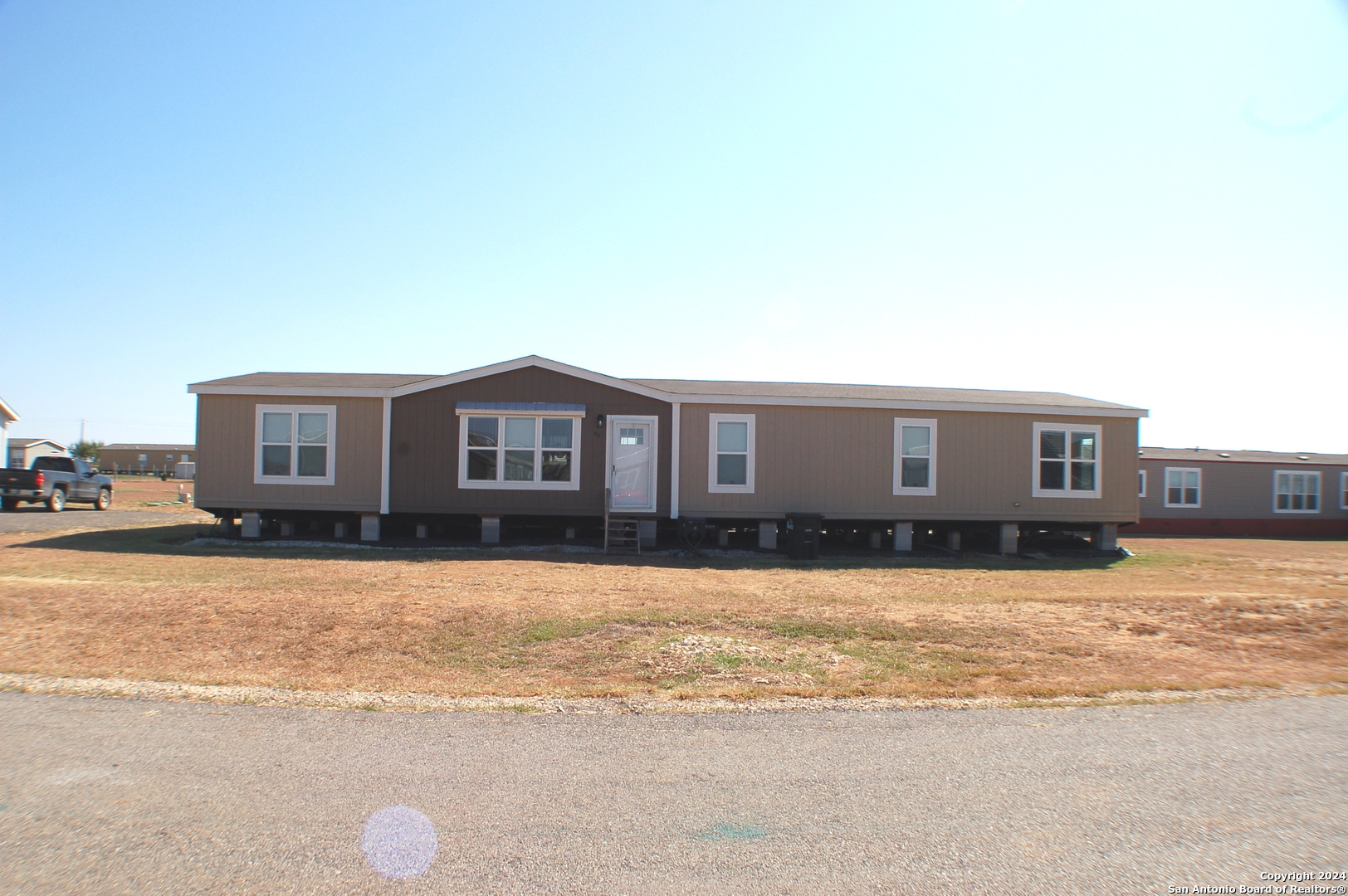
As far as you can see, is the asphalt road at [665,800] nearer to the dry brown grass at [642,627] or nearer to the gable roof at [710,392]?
the dry brown grass at [642,627]

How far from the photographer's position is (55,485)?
77.5 ft

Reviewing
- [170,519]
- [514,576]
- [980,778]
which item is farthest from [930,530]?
[170,519]

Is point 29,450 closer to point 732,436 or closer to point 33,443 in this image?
point 33,443

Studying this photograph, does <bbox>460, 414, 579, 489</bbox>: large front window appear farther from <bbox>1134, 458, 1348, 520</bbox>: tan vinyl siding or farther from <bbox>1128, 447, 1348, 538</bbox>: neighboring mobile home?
<bbox>1134, 458, 1348, 520</bbox>: tan vinyl siding

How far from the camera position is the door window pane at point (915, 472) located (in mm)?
16547

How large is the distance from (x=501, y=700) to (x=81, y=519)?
66.8 ft

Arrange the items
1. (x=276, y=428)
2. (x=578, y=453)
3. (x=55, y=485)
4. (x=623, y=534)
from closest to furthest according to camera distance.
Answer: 1. (x=623, y=534)
2. (x=578, y=453)
3. (x=276, y=428)
4. (x=55, y=485)

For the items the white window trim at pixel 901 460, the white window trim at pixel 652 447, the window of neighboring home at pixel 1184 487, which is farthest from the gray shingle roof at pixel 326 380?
the window of neighboring home at pixel 1184 487

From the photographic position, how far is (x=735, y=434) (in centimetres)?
1623

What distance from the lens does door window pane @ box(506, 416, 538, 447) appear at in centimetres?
1588

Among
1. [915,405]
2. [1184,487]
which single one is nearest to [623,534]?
[915,405]

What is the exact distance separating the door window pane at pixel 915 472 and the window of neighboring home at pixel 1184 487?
1622 cm

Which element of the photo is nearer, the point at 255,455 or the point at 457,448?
the point at 457,448

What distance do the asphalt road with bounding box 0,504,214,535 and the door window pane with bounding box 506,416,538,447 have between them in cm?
875
